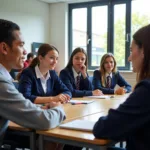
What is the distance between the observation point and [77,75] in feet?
9.98

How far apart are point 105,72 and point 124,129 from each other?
2587mm

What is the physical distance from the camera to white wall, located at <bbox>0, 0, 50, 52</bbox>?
5.01 meters

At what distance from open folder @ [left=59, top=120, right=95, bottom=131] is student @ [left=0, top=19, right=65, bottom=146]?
0.06m

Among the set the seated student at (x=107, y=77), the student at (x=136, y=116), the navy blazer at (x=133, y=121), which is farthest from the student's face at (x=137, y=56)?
the seated student at (x=107, y=77)

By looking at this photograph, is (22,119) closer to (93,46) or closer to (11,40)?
(11,40)

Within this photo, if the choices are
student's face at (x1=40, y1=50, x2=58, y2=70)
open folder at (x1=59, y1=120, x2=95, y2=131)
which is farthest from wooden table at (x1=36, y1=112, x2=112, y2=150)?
student's face at (x1=40, y1=50, x2=58, y2=70)

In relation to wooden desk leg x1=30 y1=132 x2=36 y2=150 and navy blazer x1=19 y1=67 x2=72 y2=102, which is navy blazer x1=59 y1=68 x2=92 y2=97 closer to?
navy blazer x1=19 y1=67 x2=72 y2=102

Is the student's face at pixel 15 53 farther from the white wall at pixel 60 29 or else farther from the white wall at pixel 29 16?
the white wall at pixel 60 29

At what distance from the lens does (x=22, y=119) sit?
125 cm

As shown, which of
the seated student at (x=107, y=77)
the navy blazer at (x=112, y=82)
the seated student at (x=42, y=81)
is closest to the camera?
the seated student at (x=42, y=81)

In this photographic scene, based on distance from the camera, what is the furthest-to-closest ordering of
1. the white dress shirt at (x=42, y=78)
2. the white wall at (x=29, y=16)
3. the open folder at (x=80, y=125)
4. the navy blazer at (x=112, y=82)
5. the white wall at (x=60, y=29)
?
the white wall at (x=60, y=29), the white wall at (x=29, y=16), the navy blazer at (x=112, y=82), the white dress shirt at (x=42, y=78), the open folder at (x=80, y=125)

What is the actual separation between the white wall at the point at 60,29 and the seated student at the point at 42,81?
3384 millimetres

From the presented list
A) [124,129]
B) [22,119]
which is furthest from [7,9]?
[124,129]

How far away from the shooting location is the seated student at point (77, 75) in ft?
9.52
